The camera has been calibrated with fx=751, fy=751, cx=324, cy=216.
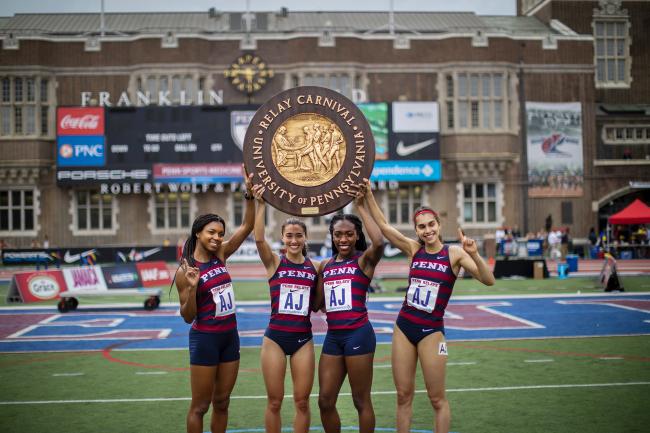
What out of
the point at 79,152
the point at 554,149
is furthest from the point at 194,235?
the point at 554,149

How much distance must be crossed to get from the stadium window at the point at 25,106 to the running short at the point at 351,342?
33585 millimetres

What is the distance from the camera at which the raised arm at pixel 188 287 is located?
6113 mm

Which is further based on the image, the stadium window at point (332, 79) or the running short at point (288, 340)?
the stadium window at point (332, 79)

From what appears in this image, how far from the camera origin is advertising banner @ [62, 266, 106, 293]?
19.6 metres

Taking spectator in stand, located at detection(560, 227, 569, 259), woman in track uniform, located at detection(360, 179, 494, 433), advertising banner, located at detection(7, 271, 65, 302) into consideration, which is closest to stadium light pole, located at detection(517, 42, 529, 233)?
spectator in stand, located at detection(560, 227, 569, 259)

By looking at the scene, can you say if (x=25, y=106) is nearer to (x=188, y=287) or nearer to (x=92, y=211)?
(x=92, y=211)

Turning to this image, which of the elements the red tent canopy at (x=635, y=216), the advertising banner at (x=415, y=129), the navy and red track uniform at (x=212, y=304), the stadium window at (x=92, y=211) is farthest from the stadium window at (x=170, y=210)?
the navy and red track uniform at (x=212, y=304)

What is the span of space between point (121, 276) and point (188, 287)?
1561cm

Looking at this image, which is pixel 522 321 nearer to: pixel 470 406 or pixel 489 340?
pixel 489 340

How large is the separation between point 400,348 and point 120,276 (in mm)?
15945

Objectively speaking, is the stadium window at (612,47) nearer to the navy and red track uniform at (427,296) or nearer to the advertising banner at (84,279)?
the advertising banner at (84,279)

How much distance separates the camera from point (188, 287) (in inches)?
241

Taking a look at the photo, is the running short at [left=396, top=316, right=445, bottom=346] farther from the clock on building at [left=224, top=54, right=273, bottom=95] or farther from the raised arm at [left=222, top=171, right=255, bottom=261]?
the clock on building at [left=224, top=54, right=273, bottom=95]

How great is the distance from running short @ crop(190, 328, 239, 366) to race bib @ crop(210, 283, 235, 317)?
17cm
